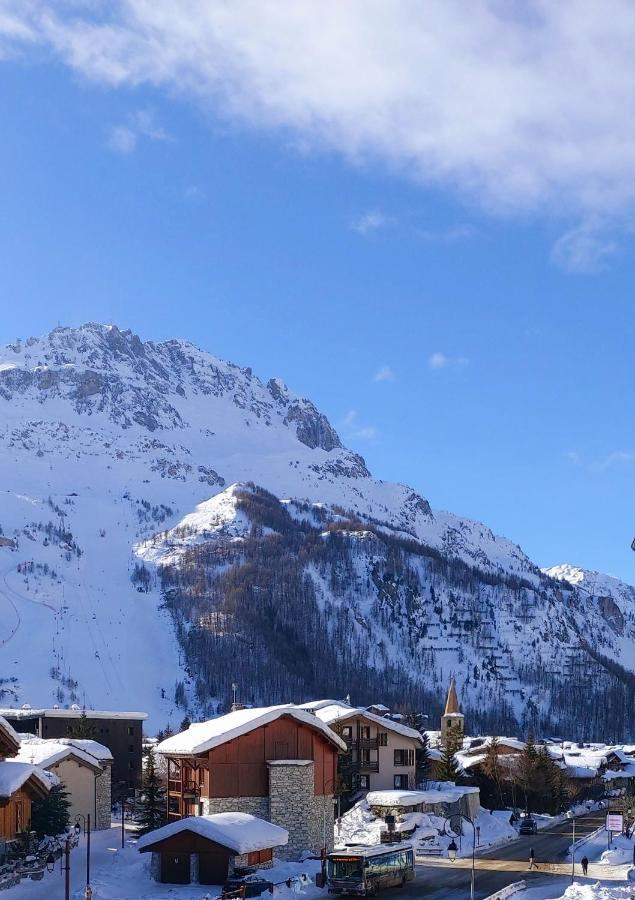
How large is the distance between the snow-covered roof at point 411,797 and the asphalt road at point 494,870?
5.27m

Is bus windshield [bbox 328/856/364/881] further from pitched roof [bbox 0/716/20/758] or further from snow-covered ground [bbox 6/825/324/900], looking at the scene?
pitched roof [bbox 0/716/20/758]

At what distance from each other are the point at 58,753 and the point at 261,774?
13865 mm

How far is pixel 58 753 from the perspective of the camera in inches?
2404

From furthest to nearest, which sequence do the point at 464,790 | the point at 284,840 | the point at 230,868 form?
1. the point at 464,790
2. the point at 284,840
3. the point at 230,868

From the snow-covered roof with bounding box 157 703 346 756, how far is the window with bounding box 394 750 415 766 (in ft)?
78.9

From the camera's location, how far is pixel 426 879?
48.6 metres

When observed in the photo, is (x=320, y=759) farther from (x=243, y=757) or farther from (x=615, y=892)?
(x=615, y=892)

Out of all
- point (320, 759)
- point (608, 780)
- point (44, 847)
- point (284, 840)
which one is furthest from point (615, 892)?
point (608, 780)

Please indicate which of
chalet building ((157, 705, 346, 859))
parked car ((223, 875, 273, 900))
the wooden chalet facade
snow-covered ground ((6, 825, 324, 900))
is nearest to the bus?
snow-covered ground ((6, 825, 324, 900))

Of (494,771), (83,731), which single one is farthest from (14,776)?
(494,771)

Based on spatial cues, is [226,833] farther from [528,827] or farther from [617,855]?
[528,827]

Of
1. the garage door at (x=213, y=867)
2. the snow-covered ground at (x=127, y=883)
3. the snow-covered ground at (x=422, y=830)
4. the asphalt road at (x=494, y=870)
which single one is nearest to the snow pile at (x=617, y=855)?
the asphalt road at (x=494, y=870)

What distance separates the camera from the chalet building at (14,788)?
43.8 meters

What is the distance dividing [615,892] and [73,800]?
33.3 metres
